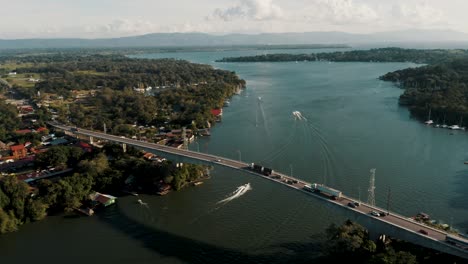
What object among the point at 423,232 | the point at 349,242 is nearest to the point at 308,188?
the point at 349,242

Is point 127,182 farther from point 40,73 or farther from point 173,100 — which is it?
Result: point 40,73

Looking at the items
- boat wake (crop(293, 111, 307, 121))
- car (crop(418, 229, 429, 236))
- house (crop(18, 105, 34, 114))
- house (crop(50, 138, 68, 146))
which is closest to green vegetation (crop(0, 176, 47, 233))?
house (crop(50, 138, 68, 146))

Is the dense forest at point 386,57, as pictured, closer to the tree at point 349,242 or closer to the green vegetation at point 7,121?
the green vegetation at point 7,121

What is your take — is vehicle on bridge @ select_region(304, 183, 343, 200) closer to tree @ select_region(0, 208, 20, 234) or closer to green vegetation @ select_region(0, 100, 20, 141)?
tree @ select_region(0, 208, 20, 234)

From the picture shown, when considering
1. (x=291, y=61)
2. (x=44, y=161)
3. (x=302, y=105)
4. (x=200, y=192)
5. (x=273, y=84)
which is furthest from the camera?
(x=291, y=61)

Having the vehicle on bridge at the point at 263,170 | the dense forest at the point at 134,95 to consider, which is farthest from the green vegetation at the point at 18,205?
the dense forest at the point at 134,95

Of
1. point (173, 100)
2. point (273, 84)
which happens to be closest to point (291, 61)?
point (273, 84)
